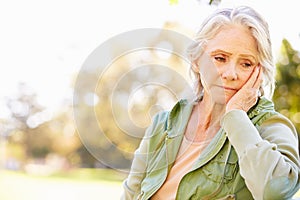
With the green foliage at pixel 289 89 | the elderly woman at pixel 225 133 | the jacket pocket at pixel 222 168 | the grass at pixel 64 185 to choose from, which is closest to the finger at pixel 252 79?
the elderly woman at pixel 225 133

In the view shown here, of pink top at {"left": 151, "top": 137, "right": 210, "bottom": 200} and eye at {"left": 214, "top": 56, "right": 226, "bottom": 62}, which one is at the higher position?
eye at {"left": 214, "top": 56, "right": 226, "bottom": 62}

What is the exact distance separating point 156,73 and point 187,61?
0.11m

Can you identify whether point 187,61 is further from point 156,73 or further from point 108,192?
point 108,192

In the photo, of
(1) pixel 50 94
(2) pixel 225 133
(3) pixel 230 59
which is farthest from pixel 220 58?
(1) pixel 50 94

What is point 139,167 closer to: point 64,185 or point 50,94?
point 50,94

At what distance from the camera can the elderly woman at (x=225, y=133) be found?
1156mm

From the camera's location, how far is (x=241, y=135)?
120cm

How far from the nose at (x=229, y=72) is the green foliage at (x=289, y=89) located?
6624 mm

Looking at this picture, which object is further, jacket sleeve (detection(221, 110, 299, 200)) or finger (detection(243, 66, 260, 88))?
finger (detection(243, 66, 260, 88))

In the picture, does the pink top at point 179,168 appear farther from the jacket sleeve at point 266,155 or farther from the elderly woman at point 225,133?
the jacket sleeve at point 266,155

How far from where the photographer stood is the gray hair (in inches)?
50.7

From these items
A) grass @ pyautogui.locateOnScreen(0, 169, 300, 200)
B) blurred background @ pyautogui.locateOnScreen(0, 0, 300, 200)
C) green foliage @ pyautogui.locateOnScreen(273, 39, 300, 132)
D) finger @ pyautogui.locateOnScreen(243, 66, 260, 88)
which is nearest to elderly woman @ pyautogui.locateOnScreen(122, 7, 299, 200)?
finger @ pyautogui.locateOnScreen(243, 66, 260, 88)

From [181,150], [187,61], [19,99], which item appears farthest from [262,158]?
[19,99]

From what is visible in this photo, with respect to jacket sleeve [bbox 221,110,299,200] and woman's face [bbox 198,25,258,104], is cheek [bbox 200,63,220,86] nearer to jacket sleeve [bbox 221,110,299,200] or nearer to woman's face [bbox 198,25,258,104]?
woman's face [bbox 198,25,258,104]
